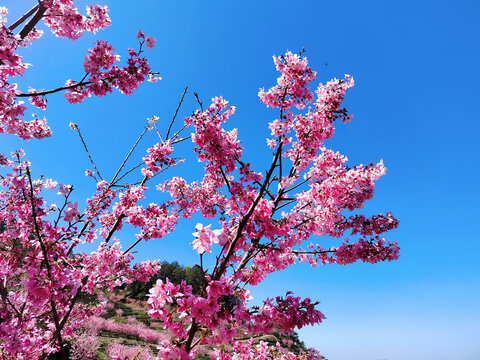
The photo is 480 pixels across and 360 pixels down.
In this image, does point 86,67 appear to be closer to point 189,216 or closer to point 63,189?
point 63,189

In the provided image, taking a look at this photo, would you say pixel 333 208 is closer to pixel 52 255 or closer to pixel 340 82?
pixel 340 82

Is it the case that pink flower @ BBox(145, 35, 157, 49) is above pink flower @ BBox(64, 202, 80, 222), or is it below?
above

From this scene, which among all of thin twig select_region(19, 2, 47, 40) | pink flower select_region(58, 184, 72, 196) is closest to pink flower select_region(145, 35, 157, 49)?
thin twig select_region(19, 2, 47, 40)

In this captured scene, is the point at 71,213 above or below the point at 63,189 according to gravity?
below

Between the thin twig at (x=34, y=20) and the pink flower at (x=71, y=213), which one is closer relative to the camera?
the pink flower at (x=71, y=213)

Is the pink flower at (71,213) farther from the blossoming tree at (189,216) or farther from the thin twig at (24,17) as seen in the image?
the thin twig at (24,17)

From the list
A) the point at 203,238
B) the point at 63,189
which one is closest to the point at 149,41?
the point at 63,189

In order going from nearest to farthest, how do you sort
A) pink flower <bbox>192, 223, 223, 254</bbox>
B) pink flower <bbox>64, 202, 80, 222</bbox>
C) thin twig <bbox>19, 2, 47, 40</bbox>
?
1. pink flower <bbox>192, 223, 223, 254</bbox>
2. pink flower <bbox>64, 202, 80, 222</bbox>
3. thin twig <bbox>19, 2, 47, 40</bbox>

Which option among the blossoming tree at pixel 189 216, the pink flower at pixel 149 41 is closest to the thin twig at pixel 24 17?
the blossoming tree at pixel 189 216

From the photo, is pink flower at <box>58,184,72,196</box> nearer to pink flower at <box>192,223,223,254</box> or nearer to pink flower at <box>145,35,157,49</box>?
pink flower at <box>192,223,223,254</box>

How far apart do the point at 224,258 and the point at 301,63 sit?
4683 mm

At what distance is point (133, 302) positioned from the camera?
27422 mm

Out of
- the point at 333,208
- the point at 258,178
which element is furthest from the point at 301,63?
the point at 333,208

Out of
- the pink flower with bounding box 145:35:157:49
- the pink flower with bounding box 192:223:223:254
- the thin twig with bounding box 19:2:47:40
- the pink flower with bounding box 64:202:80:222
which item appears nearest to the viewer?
the pink flower with bounding box 192:223:223:254
